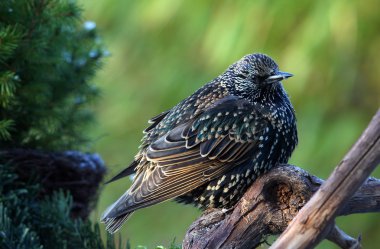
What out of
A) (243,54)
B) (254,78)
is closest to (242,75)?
(254,78)

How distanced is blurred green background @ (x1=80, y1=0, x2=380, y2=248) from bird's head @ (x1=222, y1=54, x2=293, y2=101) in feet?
5.18

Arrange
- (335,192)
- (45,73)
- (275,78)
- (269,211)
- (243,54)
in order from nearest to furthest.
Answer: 1. (335,192)
2. (269,211)
3. (275,78)
4. (45,73)
5. (243,54)

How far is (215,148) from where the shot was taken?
224cm

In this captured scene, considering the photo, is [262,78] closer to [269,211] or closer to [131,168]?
[131,168]

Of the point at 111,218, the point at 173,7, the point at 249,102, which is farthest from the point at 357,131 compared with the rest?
the point at 111,218

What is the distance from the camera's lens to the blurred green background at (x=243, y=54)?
14.0ft

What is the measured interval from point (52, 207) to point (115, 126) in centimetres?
270

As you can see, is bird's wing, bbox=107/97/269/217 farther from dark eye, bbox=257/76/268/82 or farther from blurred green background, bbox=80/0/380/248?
blurred green background, bbox=80/0/380/248

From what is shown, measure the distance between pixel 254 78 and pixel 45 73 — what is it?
25.4 inches

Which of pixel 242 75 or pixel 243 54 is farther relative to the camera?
pixel 243 54

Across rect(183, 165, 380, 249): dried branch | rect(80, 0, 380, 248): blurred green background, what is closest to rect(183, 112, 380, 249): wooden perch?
rect(183, 165, 380, 249): dried branch

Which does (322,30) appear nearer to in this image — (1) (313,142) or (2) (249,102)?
(1) (313,142)

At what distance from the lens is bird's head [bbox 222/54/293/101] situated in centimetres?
238

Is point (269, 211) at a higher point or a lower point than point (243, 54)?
lower
